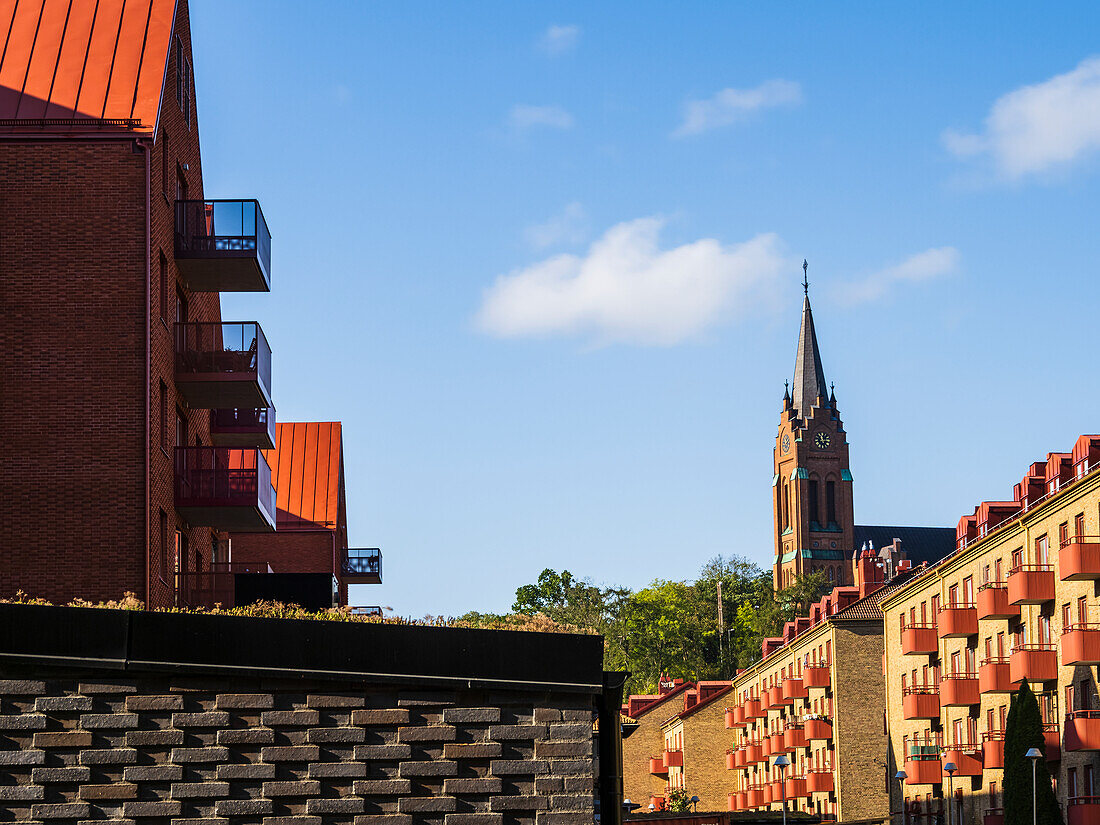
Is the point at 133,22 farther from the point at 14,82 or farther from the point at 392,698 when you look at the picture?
the point at 392,698

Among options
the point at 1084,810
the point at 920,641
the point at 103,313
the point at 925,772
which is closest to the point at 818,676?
the point at 920,641

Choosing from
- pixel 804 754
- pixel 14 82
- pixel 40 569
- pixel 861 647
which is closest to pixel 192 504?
pixel 40 569

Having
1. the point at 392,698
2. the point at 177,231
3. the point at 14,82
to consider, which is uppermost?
the point at 14,82

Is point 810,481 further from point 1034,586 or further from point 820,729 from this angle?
point 1034,586

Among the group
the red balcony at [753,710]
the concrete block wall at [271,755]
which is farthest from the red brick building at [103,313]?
A: the red balcony at [753,710]

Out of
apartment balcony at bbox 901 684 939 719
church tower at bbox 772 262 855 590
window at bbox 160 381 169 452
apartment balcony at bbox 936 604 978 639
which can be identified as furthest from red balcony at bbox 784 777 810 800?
church tower at bbox 772 262 855 590

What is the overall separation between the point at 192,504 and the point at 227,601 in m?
2.15

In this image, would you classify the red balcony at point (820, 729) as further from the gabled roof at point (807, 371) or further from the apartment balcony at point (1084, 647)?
the gabled roof at point (807, 371)

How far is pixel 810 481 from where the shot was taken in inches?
6550

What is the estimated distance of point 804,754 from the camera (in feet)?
267

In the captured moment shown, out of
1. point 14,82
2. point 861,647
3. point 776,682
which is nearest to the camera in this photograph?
point 14,82

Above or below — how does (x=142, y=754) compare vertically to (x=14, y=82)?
below

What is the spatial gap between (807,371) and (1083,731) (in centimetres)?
12512

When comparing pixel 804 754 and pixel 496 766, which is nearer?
pixel 496 766
